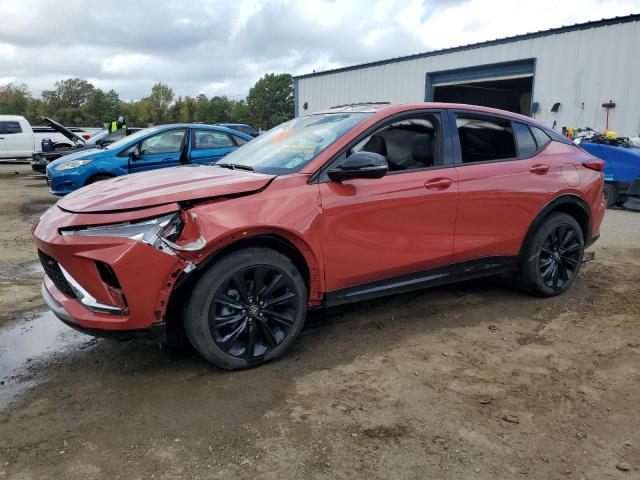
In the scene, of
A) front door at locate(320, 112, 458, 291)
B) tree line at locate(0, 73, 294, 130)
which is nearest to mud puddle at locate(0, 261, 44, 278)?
front door at locate(320, 112, 458, 291)

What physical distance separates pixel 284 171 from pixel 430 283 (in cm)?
143

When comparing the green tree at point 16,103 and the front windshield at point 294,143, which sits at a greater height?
the green tree at point 16,103

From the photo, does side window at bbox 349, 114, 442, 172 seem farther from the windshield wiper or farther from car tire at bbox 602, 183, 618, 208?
car tire at bbox 602, 183, 618, 208

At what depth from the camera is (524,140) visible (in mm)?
4430

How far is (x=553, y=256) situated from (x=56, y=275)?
400 cm

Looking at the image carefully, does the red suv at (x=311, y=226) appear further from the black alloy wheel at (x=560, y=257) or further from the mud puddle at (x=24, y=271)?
the mud puddle at (x=24, y=271)

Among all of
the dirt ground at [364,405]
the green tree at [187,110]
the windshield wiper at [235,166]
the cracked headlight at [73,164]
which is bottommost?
the dirt ground at [364,405]

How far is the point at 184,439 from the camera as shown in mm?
2541

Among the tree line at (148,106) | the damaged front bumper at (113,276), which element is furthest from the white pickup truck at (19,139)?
the tree line at (148,106)

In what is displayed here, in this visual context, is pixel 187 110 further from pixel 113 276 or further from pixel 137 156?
pixel 113 276

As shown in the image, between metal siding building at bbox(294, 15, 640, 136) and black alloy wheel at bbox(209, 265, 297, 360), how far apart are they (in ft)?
45.3

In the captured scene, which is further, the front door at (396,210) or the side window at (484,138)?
the side window at (484,138)

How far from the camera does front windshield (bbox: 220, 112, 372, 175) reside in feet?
11.6

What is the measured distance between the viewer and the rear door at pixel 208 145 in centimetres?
890
